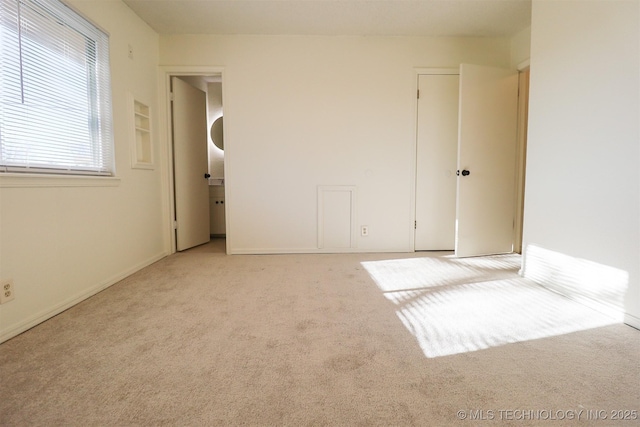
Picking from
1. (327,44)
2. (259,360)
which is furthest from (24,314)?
(327,44)

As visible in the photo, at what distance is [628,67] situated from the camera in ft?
6.16

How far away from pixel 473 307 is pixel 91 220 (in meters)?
2.72

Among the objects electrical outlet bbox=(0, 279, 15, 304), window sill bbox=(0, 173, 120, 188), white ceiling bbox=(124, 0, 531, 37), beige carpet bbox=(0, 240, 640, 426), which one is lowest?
beige carpet bbox=(0, 240, 640, 426)

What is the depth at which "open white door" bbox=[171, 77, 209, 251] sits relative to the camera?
150 inches

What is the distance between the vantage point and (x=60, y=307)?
2104mm

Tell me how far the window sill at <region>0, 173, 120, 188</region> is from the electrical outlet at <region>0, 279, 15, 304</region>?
1.65ft

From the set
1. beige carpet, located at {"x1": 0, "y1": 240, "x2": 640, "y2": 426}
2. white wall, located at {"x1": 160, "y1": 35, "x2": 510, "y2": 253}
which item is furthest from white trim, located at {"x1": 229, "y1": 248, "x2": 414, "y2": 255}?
beige carpet, located at {"x1": 0, "y1": 240, "x2": 640, "y2": 426}

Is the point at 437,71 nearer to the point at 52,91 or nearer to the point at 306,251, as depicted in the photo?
the point at 306,251

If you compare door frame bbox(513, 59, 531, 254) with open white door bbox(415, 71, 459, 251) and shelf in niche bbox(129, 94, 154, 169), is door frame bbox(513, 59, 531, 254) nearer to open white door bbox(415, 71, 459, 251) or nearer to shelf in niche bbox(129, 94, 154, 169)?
open white door bbox(415, 71, 459, 251)

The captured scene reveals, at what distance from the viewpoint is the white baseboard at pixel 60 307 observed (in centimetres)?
176

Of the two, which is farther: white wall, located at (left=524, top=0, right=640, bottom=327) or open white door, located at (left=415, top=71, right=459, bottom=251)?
open white door, located at (left=415, top=71, right=459, bottom=251)

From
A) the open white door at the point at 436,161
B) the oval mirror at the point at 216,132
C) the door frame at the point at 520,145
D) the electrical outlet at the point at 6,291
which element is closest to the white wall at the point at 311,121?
the open white door at the point at 436,161

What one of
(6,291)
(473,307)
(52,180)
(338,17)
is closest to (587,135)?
(473,307)

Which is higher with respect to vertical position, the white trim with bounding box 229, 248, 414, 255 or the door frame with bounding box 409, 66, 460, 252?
the door frame with bounding box 409, 66, 460, 252
